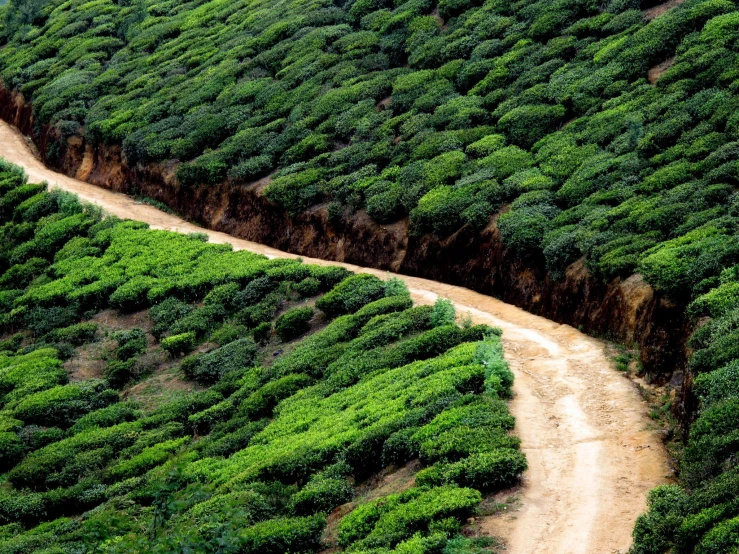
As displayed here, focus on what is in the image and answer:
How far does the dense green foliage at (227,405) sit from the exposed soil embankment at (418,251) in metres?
2.79

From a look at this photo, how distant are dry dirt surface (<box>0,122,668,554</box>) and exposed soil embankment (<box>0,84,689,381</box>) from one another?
81 cm

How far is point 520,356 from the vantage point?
81.7ft

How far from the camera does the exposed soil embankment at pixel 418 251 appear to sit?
946 inches

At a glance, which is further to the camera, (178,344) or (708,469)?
(178,344)

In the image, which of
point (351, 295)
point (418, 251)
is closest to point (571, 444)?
point (351, 295)

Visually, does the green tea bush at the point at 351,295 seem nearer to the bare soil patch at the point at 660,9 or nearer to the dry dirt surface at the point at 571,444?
the dry dirt surface at the point at 571,444

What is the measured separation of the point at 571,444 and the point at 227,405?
1143 cm

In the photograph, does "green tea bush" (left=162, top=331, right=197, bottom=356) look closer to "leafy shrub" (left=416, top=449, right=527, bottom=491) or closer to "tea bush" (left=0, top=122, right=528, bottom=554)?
"tea bush" (left=0, top=122, right=528, bottom=554)

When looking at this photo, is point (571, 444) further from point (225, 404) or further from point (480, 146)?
point (480, 146)

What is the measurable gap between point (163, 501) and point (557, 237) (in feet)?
58.3

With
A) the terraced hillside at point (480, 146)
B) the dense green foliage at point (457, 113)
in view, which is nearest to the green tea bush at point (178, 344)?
the dense green foliage at point (457, 113)

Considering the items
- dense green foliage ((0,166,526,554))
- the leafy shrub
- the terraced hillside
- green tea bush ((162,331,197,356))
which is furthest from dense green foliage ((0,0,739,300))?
the leafy shrub

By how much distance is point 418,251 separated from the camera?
34469 mm

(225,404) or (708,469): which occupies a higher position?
(708,469)
